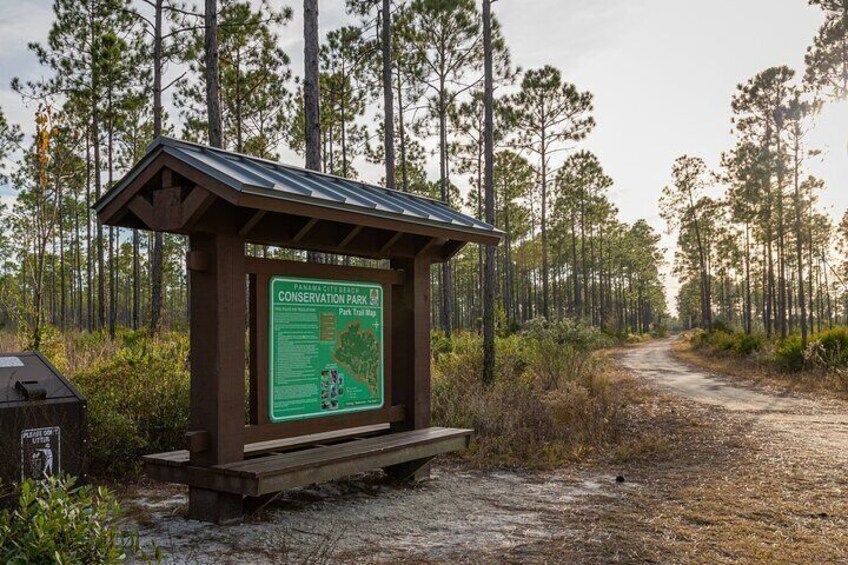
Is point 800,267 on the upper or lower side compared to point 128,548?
upper

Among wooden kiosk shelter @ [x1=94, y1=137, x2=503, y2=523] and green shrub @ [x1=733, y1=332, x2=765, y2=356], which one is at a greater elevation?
wooden kiosk shelter @ [x1=94, y1=137, x2=503, y2=523]

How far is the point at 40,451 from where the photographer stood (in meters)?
4.75

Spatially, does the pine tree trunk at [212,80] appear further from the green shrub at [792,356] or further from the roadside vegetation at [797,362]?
the green shrub at [792,356]

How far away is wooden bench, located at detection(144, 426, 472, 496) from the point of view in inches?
195

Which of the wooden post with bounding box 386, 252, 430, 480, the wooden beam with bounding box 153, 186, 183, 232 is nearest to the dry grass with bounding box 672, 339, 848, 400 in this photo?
the wooden post with bounding box 386, 252, 430, 480

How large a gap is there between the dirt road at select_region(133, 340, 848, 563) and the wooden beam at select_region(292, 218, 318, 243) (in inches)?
91.6

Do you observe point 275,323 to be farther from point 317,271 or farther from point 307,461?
point 307,461

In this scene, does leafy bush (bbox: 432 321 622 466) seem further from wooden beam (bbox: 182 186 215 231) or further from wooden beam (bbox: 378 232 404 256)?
wooden beam (bbox: 182 186 215 231)

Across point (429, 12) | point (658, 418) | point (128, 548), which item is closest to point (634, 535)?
point (128, 548)

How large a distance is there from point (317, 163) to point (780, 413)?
9667mm

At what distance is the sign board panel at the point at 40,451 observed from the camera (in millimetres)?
4656

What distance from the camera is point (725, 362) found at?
25531 millimetres

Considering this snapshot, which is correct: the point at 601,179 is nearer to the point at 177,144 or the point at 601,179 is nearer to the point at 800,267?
the point at 800,267

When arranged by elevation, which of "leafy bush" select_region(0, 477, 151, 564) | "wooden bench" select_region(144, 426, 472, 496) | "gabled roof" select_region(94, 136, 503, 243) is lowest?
"wooden bench" select_region(144, 426, 472, 496)
